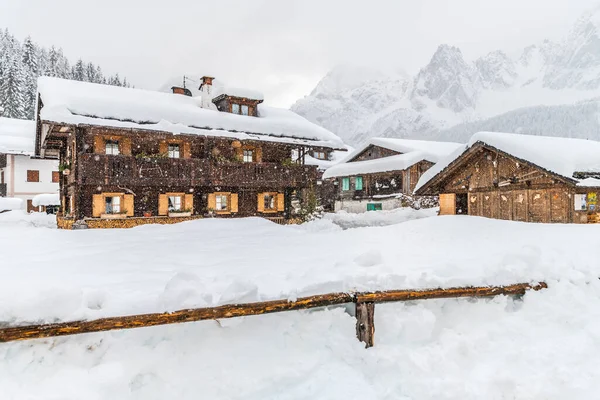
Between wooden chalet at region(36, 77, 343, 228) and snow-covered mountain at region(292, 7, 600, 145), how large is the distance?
102 metres

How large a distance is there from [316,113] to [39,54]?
4210 inches

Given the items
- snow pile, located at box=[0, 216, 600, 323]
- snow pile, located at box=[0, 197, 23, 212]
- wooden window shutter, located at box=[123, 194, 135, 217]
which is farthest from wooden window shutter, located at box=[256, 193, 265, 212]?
snow pile, located at box=[0, 197, 23, 212]

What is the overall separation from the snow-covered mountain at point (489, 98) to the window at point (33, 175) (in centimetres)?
10878

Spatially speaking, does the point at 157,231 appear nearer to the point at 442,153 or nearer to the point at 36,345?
the point at 36,345

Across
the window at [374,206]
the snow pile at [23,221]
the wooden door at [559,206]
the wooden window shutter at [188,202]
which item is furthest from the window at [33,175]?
the wooden door at [559,206]

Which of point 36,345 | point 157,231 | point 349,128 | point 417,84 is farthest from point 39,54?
point 417,84

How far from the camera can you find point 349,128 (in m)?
156

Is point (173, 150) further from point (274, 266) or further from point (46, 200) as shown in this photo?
point (46, 200)

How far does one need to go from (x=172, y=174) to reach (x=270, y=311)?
15.8 metres

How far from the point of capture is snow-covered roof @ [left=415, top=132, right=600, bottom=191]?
42.3ft

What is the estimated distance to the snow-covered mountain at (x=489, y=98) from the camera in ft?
364

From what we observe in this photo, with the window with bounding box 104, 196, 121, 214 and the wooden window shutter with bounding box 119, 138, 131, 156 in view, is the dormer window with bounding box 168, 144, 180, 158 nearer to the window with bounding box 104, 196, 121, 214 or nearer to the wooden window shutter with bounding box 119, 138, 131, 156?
the wooden window shutter with bounding box 119, 138, 131, 156

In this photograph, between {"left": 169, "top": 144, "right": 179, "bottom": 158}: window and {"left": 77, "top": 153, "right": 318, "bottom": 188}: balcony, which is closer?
{"left": 77, "top": 153, "right": 318, "bottom": 188}: balcony

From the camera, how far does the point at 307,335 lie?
4.79 metres
